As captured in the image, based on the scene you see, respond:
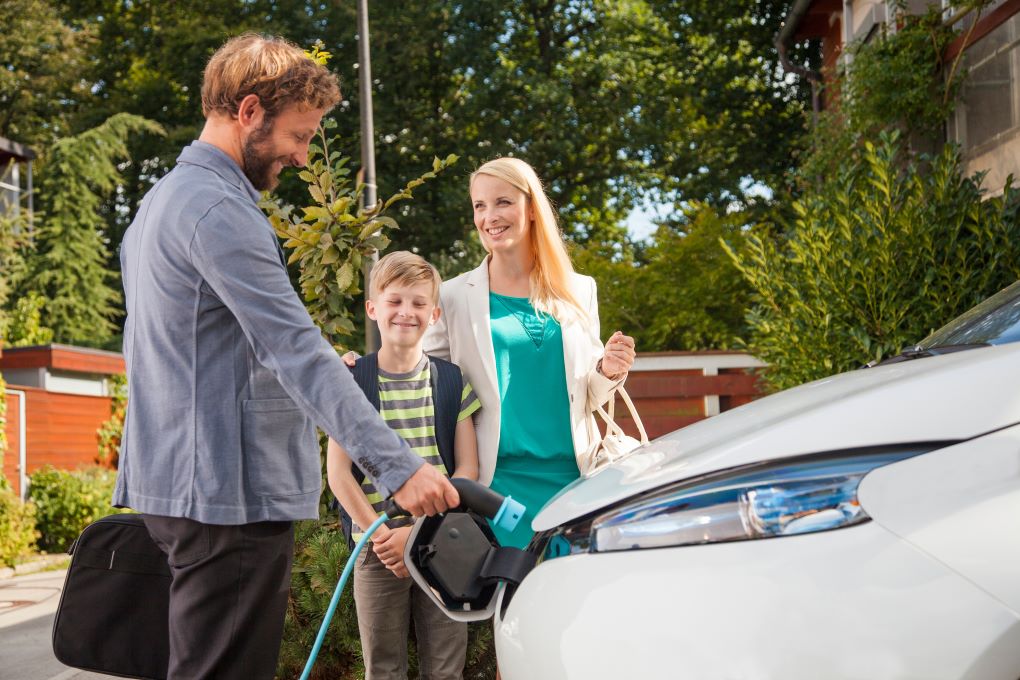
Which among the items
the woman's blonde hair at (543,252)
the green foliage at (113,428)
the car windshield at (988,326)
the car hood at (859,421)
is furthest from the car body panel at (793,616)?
the green foliage at (113,428)

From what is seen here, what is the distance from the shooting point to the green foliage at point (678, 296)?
16656mm

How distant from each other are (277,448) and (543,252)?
54.1 inches

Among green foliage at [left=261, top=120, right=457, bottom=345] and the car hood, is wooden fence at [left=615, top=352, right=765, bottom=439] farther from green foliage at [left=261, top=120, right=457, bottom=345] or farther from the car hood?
the car hood

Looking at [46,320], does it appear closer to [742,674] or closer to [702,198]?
[702,198]

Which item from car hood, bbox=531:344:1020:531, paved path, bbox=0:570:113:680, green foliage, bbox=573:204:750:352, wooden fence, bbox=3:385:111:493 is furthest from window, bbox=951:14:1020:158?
wooden fence, bbox=3:385:111:493

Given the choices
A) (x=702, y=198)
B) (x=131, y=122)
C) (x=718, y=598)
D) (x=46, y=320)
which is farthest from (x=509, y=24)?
(x=718, y=598)

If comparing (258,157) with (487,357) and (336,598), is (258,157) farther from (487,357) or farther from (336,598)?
(487,357)

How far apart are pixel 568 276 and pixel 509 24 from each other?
983 inches

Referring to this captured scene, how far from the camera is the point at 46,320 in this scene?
27.8 meters

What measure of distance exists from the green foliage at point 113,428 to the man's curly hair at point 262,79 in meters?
17.6

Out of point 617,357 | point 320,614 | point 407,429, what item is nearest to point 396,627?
point 407,429

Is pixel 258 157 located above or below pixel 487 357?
above

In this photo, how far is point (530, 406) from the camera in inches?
126

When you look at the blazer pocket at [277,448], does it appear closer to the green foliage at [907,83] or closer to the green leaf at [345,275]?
the green leaf at [345,275]
